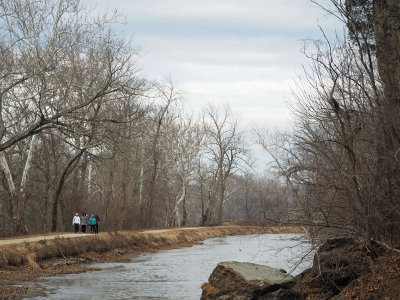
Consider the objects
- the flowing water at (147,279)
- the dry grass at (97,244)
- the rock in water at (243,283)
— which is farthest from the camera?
the dry grass at (97,244)

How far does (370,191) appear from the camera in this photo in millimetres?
10859

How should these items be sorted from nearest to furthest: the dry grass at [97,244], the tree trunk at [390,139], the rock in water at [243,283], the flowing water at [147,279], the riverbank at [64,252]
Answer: the tree trunk at [390,139] < the rock in water at [243,283] < the flowing water at [147,279] < the riverbank at [64,252] < the dry grass at [97,244]

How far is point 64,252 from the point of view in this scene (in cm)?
2742

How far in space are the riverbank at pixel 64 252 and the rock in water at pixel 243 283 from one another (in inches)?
54.5

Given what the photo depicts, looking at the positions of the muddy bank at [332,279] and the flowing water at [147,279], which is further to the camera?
the flowing water at [147,279]

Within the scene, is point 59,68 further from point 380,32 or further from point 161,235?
point 161,235

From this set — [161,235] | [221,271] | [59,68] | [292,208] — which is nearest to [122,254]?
[161,235]

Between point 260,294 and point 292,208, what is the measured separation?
11.2 ft

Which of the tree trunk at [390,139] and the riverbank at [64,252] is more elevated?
the tree trunk at [390,139]

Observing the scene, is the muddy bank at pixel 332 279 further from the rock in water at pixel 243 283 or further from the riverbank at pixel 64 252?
the riverbank at pixel 64 252

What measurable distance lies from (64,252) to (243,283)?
50.5 ft

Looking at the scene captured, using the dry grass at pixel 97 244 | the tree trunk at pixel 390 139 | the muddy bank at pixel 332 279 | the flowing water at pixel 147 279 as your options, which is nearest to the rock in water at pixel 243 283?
the muddy bank at pixel 332 279

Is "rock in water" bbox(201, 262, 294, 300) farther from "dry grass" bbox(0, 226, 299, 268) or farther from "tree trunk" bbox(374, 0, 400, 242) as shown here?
"tree trunk" bbox(374, 0, 400, 242)

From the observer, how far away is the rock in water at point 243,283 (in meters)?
14.3
